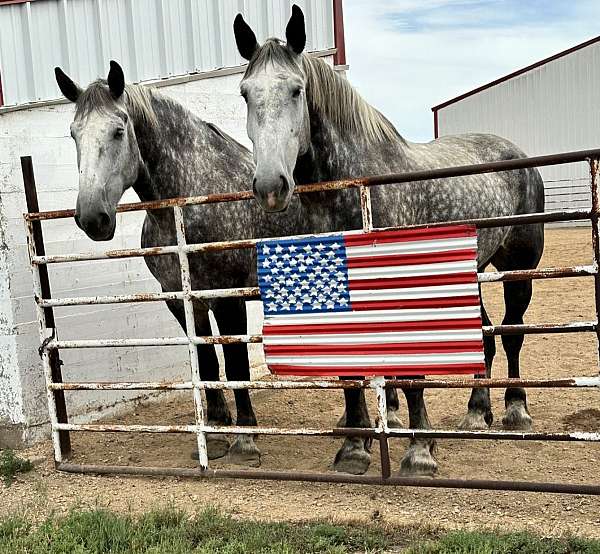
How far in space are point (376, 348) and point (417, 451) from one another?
769 mm

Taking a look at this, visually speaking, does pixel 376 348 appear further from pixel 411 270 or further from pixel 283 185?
pixel 283 185

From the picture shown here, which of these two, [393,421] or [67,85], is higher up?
[67,85]

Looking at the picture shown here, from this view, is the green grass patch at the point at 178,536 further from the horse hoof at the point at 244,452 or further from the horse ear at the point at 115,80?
the horse ear at the point at 115,80

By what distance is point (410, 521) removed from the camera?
3609 millimetres

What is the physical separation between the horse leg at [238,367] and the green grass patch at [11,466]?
141 cm

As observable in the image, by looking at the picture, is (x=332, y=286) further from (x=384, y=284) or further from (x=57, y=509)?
(x=57, y=509)

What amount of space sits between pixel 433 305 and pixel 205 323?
72.1 inches

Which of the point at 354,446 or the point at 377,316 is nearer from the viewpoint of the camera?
the point at 377,316

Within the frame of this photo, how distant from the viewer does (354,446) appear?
4453 mm

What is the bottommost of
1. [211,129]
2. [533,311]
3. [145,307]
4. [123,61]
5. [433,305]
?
[533,311]

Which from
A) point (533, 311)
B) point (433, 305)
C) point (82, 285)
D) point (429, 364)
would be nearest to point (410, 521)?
point (429, 364)

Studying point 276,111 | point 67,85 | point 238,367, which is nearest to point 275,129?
point 276,111

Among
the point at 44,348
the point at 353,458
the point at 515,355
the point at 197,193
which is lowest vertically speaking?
the point at 353,458

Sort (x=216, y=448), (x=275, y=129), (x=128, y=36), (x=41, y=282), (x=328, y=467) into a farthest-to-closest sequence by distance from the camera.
→ (x=128, y=36) → (x=216, y=448) → (x=41, y=282) → (x=328, y=467) → (x=275, y=129)
